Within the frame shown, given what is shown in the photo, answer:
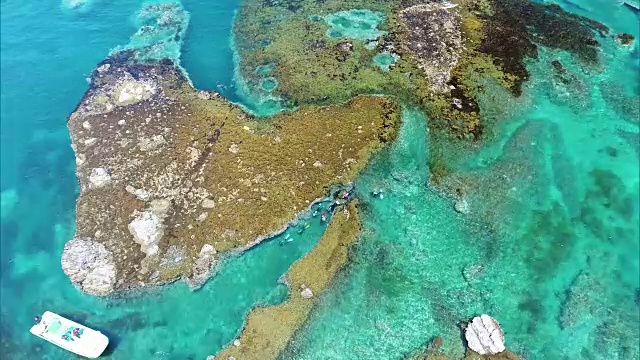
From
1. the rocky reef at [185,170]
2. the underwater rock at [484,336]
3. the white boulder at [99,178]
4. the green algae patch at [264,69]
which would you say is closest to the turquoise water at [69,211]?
Result: the rocky reef at [185,170]

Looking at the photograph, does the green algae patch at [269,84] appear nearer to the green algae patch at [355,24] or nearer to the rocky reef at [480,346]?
the green algae patch at [355,24]

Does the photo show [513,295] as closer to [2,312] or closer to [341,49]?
[341,49]

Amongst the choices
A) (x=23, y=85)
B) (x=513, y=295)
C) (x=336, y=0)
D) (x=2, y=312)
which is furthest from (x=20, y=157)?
(x=513, y=295)

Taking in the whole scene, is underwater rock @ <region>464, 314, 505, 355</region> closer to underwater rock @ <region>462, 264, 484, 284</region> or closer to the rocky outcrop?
underwater rock @ <region>462, 264, 484, 284</region>

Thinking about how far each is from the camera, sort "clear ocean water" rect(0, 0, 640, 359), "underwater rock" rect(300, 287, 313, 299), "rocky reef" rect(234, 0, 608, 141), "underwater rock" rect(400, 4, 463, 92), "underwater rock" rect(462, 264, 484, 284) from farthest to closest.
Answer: "underwater rock" rect(400, 4, 463, 92)
"rocky reef" rect(234, 0, 608, 141)
"underwater rock" rect(462, 264, 484, 284)
"underwater rock" rect(300, 287, 313, 299)
"clear ocean water" rect(0, 0, 640, 359)

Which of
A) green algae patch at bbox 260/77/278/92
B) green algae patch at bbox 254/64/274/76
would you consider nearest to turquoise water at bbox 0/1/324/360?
green algae patch at bbox 254/64/274/76

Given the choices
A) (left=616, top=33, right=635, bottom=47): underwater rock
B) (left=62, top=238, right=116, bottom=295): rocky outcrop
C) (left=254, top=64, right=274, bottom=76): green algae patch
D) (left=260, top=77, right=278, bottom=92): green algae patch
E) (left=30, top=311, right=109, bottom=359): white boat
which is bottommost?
(left=30, top=311, right=109, bottom=359): white boat
